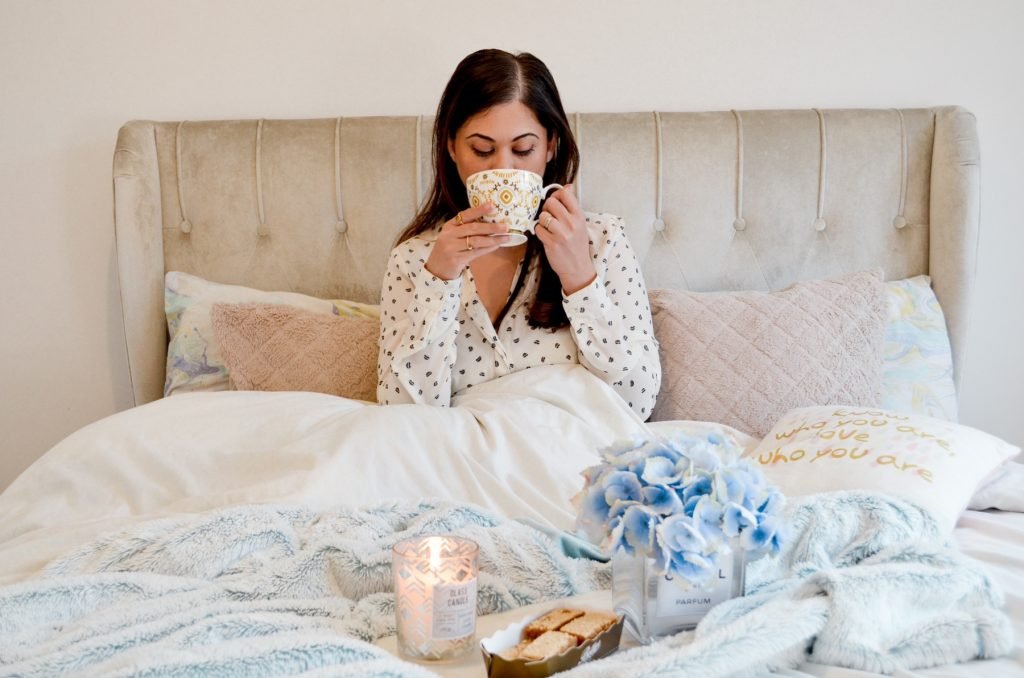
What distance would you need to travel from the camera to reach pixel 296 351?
68.0 inches

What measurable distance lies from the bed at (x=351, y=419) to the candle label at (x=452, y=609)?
2.4 inches

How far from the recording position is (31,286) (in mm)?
2092

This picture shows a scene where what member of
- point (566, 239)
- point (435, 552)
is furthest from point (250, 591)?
point (566, 239)

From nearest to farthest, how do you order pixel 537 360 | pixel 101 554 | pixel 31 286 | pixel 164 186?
pixel 101 554, pixel 537 360, pixel 164 186, pixel 31 286

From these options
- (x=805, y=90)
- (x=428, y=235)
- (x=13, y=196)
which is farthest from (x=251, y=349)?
(x=805, y=90)

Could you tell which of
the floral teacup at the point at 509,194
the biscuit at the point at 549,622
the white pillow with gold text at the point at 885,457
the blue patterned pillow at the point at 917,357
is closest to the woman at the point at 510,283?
the floral teacup at the point at 509,194

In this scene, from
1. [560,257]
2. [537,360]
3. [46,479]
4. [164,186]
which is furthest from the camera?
[164,186]

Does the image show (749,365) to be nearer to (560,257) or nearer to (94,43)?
(560,257)

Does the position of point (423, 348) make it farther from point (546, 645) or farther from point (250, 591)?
point (546, 645)

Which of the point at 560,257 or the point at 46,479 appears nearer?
the point at 46,479

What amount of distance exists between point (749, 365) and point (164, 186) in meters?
1.26

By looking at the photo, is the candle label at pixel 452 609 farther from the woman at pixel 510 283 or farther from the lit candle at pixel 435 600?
the woman at pixel 510 283

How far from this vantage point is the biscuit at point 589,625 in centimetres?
76

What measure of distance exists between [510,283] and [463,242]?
0.29 m
